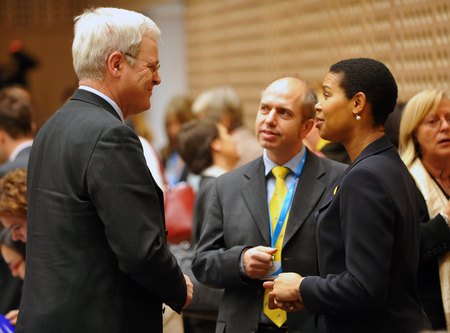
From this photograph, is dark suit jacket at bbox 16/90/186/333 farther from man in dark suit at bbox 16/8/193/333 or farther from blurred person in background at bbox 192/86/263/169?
blurred person in background at bbox 192/86/263/169

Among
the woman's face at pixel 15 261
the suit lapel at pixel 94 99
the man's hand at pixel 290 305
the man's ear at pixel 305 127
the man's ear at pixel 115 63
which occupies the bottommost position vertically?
the woman's face at pixel 15 261

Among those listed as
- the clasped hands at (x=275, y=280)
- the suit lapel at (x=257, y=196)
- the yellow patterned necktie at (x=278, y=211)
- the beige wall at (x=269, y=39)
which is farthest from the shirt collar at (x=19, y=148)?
the beige wall at (x=269, y=39)

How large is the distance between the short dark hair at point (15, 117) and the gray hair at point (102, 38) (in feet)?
7.14

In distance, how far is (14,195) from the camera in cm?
252

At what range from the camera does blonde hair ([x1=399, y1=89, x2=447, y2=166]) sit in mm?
2508

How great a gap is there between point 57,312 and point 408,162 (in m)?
1.80

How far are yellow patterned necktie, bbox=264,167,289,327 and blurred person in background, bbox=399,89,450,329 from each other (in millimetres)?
649

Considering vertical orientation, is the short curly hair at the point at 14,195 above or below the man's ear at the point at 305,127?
below

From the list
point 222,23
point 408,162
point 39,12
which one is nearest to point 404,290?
point 408,162

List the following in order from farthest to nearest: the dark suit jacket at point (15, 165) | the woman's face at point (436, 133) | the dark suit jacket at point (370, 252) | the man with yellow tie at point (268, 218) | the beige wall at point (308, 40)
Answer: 1. the beige wall at point (308, 40)
2. the dark suit jacket at point (15, 165)
3. the woman's face at point (436, 133)
4. the man with yellow tie at point (268, 218)
5. the dark suit jacket at point (370, 252)

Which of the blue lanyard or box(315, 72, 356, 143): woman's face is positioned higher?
box(315, 72, 356, 143): woman's face

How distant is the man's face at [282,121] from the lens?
2232mm

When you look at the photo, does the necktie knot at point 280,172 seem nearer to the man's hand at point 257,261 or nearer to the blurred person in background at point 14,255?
the man's hand at point 257,261

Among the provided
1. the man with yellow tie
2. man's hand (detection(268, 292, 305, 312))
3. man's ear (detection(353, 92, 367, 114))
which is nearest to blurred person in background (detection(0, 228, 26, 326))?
the man with yellow tie
